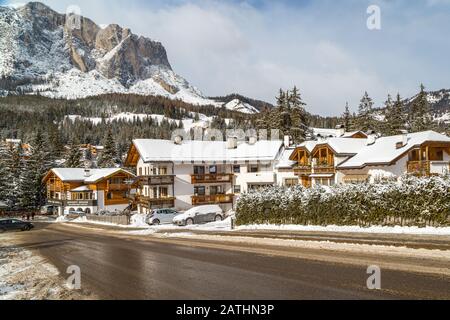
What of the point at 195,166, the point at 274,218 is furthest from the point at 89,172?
the point at 274,218

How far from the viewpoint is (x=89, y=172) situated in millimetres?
79125

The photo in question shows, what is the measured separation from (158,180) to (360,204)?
34.3 meters

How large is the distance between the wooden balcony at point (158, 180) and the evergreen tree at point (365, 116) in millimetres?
45425

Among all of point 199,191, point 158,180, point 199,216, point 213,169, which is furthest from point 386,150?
point 158,180

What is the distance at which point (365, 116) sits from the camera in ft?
277

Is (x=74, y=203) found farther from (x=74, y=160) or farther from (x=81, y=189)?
(x=74, y=160)

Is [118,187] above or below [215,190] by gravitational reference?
above

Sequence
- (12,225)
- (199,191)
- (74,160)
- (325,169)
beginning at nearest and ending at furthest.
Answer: (325,169) < (12,225) < (199,191) < (74,160)

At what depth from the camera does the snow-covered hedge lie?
75.2 ft

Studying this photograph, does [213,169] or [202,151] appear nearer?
[213,169]

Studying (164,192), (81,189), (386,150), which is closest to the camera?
(386,150)

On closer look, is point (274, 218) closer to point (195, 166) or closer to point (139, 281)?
point (139, 281)

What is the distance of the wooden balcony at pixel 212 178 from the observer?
2293 inches

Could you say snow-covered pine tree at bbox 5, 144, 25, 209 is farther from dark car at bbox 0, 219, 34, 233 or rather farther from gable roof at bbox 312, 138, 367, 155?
gable roof at bbox 312, 138, 367, 155
